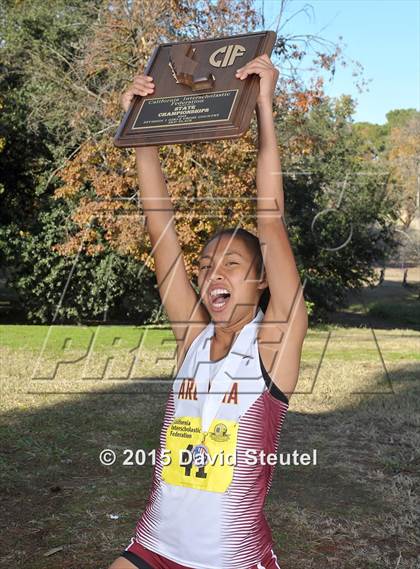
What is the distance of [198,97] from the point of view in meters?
2.58

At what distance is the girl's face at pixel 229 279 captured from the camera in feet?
8.40

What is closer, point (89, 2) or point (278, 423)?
point (278, 423)

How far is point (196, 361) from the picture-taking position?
2600 millimetres

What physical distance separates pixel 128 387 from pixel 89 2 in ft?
45.8

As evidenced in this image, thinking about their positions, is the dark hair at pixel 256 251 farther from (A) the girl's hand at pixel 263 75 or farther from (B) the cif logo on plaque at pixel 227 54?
(B) the cif logo on plaque at pixel 227 54

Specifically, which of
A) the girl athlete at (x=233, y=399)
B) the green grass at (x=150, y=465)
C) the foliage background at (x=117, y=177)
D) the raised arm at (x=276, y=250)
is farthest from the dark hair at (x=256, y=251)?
the foliage background at (x=117, y=177)

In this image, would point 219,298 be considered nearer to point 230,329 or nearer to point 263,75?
point 230,329

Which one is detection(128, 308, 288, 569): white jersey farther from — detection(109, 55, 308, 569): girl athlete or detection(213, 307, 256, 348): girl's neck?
detection(213, 307, 256, 348): girl's neck

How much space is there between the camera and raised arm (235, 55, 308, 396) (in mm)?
2455

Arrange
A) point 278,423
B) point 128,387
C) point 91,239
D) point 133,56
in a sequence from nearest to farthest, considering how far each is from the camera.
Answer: point 278,423, point 128,387, point 133,56, point 91,239

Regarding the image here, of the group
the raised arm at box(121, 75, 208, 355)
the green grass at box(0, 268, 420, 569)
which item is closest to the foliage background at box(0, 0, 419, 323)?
the green grass at box(0, 268, 420, 569)

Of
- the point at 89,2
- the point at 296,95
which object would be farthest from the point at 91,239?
the point at 89,2

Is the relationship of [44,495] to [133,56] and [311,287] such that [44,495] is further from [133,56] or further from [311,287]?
[311,287]

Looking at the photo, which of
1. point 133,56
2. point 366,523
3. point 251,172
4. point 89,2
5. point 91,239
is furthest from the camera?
point 89,2
